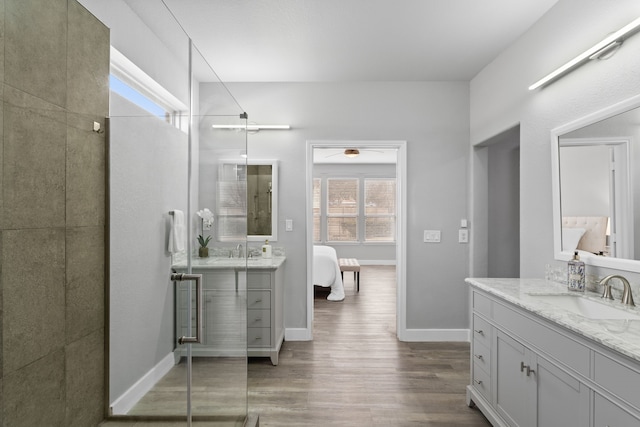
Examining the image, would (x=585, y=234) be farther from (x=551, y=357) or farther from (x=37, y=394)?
(x=37, y=394)

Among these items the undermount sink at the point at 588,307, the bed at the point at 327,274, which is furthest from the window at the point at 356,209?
the undermount sink at the point at 588,307

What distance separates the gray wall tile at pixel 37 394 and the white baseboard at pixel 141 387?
0.19 m

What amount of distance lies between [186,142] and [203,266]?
470 mm

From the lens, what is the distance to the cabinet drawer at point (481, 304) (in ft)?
7.13

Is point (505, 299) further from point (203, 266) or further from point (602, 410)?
point (203, 266)

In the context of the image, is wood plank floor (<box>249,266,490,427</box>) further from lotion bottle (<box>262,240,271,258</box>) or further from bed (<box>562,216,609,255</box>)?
bed (<box>562,216,609,255</box>)

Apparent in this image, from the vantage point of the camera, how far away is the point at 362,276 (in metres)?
7.34

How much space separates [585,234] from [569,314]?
2.59 ft

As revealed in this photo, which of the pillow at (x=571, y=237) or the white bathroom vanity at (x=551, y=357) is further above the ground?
the pillow at (x=571, y=237)

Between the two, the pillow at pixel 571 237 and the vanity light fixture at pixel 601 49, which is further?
the pillow at pixel 571 237

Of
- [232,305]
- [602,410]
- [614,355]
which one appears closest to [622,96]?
[614,355]

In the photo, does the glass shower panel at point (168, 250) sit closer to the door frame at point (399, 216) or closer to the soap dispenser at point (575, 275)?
the soap dispenser at point (575, 275)

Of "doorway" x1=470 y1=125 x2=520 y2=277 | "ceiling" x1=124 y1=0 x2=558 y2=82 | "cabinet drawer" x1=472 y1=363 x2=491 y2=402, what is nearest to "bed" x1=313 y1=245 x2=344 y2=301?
"doorway" x1=470 y1=125 x2=520 y2=277

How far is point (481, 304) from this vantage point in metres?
2.28
